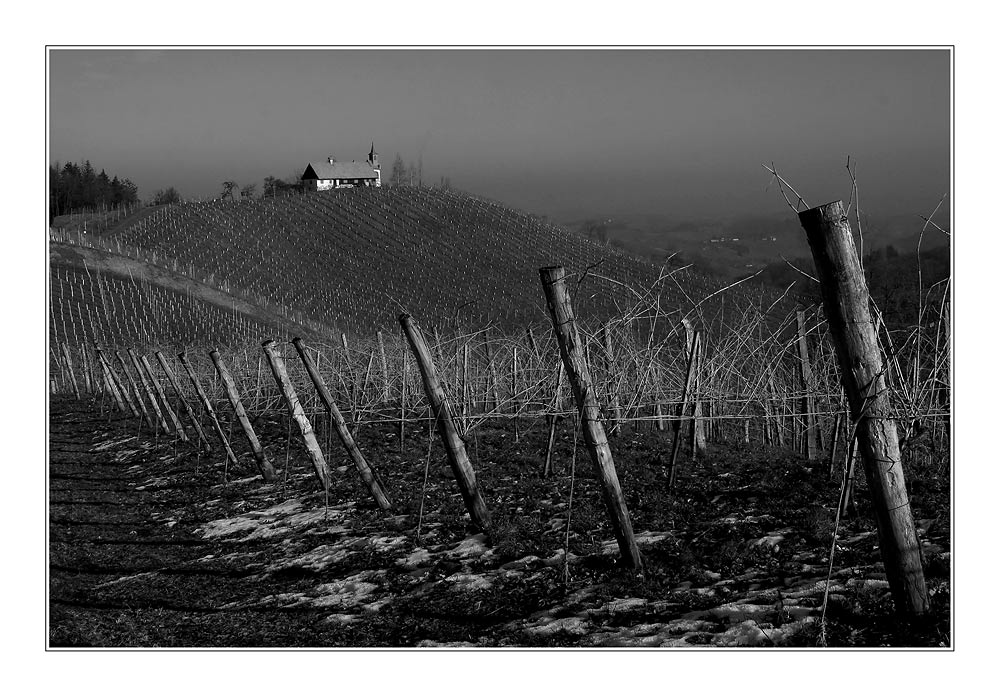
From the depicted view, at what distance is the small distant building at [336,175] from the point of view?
7631 centimetres

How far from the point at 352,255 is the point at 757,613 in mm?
43475

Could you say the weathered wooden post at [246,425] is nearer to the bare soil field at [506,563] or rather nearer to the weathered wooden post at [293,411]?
the bare soil field at [506,563]

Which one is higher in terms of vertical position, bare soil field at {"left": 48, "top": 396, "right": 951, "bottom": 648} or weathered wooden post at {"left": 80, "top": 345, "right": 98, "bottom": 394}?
weathered wooden post at {"left": 80, "top": 345, "right": 98, "bottom": 394}

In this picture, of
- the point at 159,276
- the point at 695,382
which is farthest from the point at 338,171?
the point at 695,382

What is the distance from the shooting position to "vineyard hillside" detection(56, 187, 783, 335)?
120ft

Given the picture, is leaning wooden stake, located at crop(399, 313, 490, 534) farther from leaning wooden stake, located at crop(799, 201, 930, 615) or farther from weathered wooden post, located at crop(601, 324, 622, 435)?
leaning wooden stake, located at crop(799, 201, 930, 615)

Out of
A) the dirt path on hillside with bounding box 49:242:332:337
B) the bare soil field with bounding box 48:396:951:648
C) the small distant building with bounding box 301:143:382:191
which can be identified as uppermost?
the small distant building with bounding box 301:143:382:191

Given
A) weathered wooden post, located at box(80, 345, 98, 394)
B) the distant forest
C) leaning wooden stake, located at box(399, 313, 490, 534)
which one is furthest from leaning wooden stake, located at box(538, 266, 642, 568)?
the distant forest

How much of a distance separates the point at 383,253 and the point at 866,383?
4387cm

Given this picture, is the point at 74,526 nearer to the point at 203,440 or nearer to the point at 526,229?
the point at 203,440

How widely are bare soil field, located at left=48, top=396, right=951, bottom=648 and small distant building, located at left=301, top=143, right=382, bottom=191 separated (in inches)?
2804

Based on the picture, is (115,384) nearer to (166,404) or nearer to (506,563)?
(166,404)

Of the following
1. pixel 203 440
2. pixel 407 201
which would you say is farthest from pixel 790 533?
pixel 407 201

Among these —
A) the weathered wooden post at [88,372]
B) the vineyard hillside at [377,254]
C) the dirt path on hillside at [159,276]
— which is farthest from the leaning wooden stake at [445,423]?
the dirt path on hillside at [159,276]
